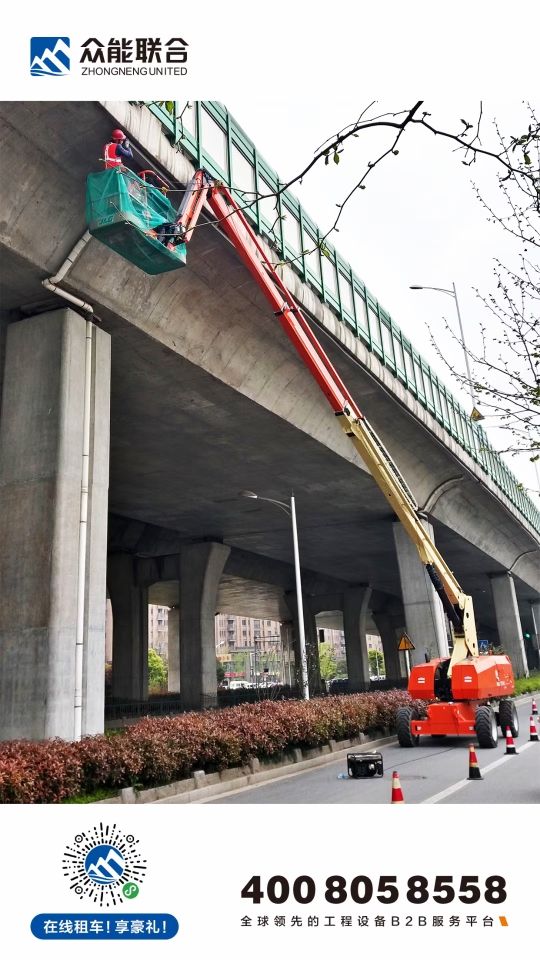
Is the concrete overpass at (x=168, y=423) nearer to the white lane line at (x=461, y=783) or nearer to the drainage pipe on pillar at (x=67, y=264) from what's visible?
the drainage pipe on pillar at (x=67, y=264)

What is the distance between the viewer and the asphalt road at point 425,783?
37.7 ft

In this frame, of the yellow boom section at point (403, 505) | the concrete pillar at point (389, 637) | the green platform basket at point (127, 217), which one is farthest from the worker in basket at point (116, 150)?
the concrete pillar at point (389, 637)

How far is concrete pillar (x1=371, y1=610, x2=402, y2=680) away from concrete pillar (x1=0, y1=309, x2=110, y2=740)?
61.9m

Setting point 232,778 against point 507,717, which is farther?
point 507,717

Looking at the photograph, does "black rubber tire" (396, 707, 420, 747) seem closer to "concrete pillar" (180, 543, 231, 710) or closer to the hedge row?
the hedge row

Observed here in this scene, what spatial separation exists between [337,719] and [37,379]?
1071cm

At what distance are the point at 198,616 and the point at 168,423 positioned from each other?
674 inches

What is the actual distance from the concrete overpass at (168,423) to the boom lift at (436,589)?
2.86 ft

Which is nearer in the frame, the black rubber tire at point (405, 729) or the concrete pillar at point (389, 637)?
the black rubber tire at point (405, 729)

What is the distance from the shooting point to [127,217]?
11648 mm

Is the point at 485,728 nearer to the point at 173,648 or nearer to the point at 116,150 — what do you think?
the point at 116,150
